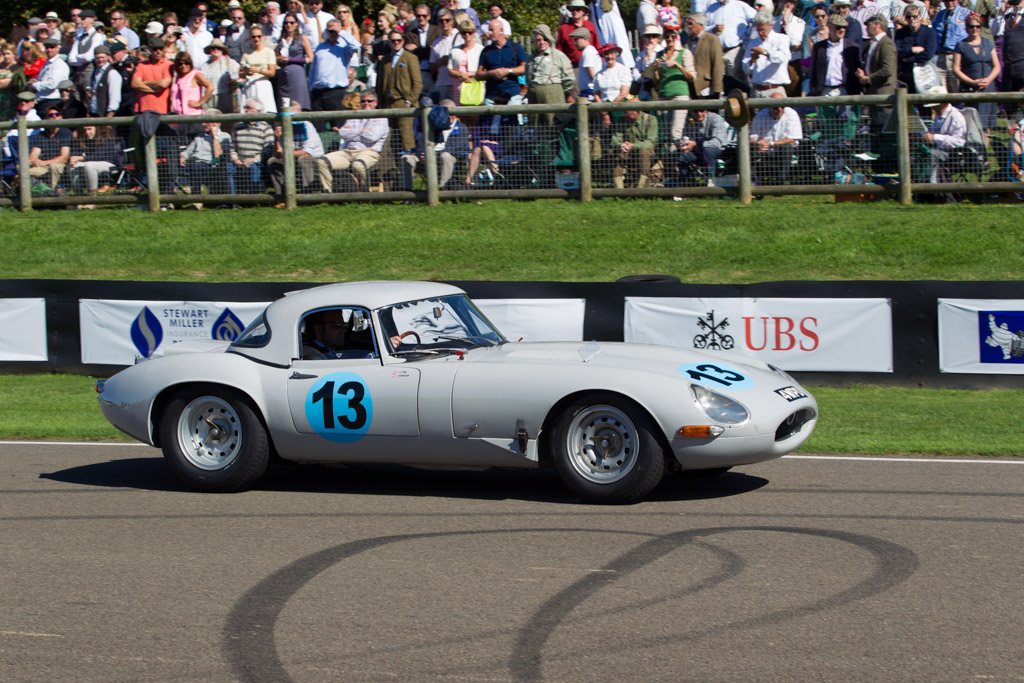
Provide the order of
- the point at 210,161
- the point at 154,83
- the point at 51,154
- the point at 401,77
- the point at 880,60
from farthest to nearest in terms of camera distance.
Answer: the point at 51,154 → the point at 154,83 → the point at 210,161 → the point at 401,77 → the point at 880,60

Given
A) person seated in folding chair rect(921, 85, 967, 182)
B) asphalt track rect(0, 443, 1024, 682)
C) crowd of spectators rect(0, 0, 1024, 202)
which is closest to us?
asphalt track rect(0, 443, 1024, 682)

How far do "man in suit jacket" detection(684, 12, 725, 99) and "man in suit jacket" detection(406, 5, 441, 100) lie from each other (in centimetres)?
390

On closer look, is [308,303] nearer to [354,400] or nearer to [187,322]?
[354,400]

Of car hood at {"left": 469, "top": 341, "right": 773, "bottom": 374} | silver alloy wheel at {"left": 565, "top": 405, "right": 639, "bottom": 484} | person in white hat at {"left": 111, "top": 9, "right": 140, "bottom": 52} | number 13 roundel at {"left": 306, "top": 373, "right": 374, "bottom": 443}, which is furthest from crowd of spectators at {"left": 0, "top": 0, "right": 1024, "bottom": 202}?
silver alloy wheel at {"left": 565, "top": 405, "right": 639, "bottom": 484}

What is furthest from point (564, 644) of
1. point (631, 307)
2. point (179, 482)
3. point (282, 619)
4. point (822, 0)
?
point (822, 0)

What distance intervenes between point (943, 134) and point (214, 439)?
1038 centimetres

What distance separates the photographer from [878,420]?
10117mm

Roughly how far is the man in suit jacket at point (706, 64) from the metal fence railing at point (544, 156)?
32.0 inches

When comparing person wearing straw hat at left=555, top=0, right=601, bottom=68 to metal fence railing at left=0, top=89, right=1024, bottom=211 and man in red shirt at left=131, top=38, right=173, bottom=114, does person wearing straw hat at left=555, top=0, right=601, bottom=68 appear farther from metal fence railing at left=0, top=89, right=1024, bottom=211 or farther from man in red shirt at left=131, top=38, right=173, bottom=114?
man in red shirt at left=131, top=38, right=173, bottom=114

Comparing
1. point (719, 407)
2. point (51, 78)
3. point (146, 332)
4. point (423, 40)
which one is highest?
point (423, 40)

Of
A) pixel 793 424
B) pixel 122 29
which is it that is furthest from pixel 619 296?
pixel 122 29

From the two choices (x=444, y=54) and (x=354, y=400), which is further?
(x=444, y=54)

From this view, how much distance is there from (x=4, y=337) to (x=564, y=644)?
36.2 ft

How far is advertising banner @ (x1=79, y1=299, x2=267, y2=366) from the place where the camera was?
1291 centimetres
